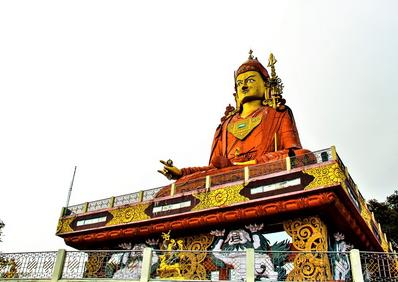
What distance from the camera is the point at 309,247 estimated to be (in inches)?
385

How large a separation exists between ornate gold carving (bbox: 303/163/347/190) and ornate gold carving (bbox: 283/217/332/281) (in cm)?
89

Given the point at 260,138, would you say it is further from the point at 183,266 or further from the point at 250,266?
the point at 250,266

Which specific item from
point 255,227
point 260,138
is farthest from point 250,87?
point 255,227

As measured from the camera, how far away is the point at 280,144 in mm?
14320

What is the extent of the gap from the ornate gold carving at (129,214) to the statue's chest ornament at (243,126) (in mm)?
4815

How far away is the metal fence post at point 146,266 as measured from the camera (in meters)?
8.08

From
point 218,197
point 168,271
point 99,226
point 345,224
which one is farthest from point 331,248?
point 99,226

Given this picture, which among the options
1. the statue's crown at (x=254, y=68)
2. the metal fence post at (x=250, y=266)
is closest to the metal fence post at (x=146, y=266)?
the metal fence post at (x=250, y=266)

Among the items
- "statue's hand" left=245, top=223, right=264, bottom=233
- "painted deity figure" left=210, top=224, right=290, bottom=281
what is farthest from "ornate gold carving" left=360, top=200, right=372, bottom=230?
"statue's hand" left=245, top=223, right=264, bottom=233

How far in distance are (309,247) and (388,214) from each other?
56.5 ft

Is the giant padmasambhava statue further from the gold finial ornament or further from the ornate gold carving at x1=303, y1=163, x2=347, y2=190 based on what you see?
the ornate gold carving at x1=303, y1=163, x2=347, y2=190

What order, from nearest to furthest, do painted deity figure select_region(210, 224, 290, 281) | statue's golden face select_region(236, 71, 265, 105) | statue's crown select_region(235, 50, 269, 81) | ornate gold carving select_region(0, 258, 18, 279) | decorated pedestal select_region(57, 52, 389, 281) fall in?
painted deity figure select_region(210, 224, 290, 281) → decorated pedestal select_region(57, 52, 389, 281) → ornate gold carving select_region(0, 258, 18, 279) → statue's golden face select_region(236, 71, 265, 105) → statue's crown select_region(235, 50, 269, 81)

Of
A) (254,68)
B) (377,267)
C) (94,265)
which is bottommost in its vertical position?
(377,267)

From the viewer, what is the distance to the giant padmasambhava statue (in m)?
13.7
